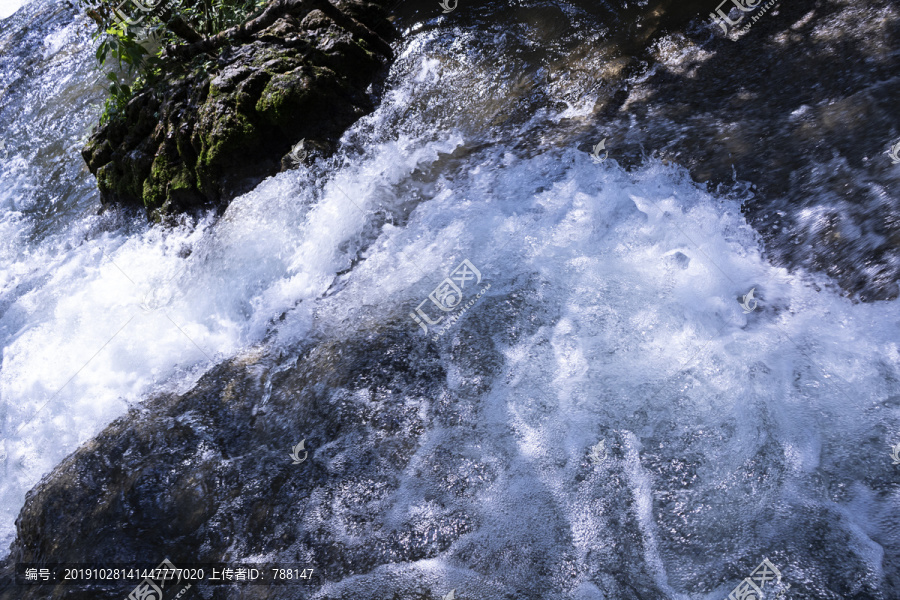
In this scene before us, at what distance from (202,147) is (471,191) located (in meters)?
2.91

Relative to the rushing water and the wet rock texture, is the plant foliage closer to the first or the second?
the wet rock texture

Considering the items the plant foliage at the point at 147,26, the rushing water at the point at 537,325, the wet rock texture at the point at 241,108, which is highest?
the plant foliage at the point at 147,26

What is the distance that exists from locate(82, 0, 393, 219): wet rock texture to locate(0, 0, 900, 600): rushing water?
1.12 feet

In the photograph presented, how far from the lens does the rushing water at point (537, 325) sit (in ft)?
9.48

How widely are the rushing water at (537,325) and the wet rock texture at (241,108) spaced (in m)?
0.34

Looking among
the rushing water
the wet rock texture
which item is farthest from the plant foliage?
the rushing water

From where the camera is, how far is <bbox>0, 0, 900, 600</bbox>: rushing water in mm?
2891

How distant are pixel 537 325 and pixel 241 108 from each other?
12.6 ft

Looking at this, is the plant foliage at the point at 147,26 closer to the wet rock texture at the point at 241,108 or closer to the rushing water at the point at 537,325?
the wet rock texture at the point at 241,108

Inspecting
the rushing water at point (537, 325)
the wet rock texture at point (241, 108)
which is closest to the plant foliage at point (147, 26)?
the wet rock texture at point (241, 108)

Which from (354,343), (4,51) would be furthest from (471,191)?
(4,51)

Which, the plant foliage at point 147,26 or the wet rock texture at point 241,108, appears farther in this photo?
the plant foliage at point 147,26

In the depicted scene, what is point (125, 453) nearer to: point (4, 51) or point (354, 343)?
point (354, 343)

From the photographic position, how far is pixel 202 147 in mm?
5773
